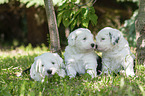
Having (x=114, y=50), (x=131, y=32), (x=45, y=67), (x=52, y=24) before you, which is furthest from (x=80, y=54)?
(x=131, y=32)

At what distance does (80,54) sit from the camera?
11.5 feet

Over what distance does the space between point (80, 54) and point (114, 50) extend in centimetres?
66

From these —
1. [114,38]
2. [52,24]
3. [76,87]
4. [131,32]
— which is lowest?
[76,87]

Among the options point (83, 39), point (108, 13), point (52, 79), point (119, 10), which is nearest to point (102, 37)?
point (83, 39)

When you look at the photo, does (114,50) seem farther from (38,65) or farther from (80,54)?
(38,65)

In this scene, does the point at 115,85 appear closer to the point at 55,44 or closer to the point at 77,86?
the point at 77,86

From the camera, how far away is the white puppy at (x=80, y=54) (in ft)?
10.9

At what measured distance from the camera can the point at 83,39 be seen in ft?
10.9

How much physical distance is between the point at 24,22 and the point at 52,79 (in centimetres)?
1267

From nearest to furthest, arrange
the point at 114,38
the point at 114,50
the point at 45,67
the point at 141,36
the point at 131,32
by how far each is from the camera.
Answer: the point at 45,67 < the point at 114,38 < the point at 114,50 < the point at 141,36 < the point at 131,32

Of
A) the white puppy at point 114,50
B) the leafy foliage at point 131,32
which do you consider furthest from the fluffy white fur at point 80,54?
the leafy foliage at point 131,32

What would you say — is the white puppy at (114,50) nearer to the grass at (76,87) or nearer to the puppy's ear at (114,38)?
the puppy's ear at (114,38)

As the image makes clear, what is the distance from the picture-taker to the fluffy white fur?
331 cm

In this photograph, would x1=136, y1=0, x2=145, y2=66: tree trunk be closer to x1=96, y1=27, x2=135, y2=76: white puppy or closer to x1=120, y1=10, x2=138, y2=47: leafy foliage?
x1=96, y1=27, x2=135, y2=76: white puppy
